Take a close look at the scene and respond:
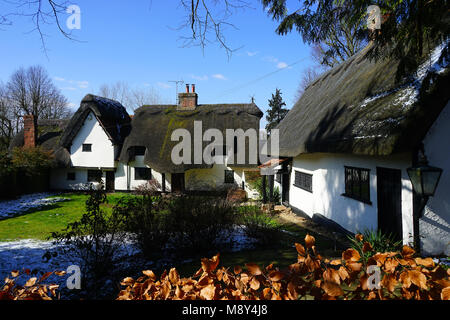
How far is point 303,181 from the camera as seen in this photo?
461 inches

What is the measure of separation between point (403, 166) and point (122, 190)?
19.9 metres

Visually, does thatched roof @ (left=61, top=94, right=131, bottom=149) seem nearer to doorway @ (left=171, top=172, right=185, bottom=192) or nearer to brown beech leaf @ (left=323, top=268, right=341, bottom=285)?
doorway @ (left=171, top=172, right=185, bottom=192)

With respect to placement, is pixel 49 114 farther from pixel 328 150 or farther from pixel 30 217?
pixel 328 150

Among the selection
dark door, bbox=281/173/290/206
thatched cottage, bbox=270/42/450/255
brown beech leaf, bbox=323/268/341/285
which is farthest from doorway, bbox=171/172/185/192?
brown beech leaf, bbox=323/268/341/285

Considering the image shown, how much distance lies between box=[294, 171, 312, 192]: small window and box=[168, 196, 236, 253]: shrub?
18.1 ft

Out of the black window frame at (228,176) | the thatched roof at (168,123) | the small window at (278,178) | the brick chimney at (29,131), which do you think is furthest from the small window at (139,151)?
the small window at (278,178)

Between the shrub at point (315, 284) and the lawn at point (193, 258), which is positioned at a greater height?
the shrub at point (315, 284)

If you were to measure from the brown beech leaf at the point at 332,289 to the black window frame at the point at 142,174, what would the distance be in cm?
2038

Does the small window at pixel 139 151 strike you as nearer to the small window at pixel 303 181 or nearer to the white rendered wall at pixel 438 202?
the small window at pixel 303 181

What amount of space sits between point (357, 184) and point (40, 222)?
1308 centimetres

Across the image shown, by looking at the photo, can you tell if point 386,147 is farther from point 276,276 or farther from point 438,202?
point 276,276

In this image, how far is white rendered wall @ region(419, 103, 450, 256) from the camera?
18.0ft

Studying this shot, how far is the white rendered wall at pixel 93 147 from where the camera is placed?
20859 millimetres
